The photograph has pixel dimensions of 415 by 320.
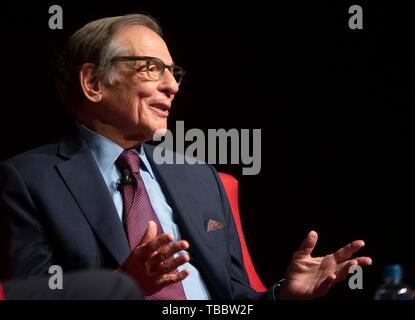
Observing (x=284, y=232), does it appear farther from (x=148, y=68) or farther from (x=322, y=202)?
(x=148, y=68)

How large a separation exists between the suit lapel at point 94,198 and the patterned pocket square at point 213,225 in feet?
1.13

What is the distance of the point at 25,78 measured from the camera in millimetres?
2580

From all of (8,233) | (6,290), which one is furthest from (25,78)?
(6,290)

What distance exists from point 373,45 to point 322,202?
642 mm

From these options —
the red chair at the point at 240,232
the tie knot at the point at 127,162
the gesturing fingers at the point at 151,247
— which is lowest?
the red chair at the point at 240,232

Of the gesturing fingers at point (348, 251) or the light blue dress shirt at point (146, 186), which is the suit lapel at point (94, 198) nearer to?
the light blue dress shirt at point (146, 186)

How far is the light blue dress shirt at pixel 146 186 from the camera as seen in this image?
7.06 feet

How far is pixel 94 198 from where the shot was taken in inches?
81.4

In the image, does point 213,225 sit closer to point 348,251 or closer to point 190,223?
point 190,223

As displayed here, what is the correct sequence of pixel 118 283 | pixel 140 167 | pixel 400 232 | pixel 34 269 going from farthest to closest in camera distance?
pixel 400 232 → pixel 140 167 → pixel 34 269 → pixel 118 283

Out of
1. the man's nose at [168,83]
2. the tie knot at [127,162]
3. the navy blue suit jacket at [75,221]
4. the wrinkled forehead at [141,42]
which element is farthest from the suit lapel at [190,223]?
the wrinkled forehead at [141,42]

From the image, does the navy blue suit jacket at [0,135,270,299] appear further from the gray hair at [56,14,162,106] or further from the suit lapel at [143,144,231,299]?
the gray hair at [56,14,162,106]

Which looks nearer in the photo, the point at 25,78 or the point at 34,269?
the point at 34,269

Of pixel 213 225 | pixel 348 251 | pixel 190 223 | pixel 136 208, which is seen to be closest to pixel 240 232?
pixel 213 225
